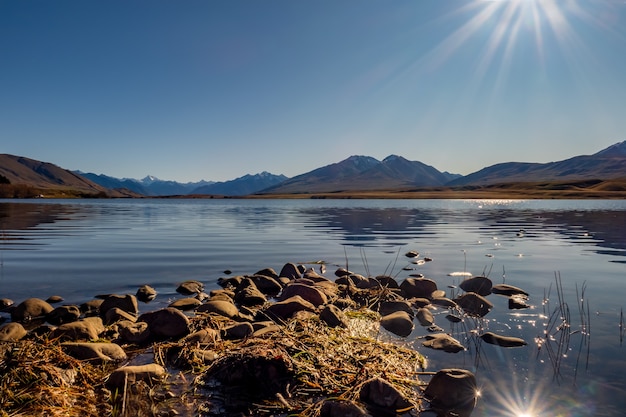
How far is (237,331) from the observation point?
9.02 meters

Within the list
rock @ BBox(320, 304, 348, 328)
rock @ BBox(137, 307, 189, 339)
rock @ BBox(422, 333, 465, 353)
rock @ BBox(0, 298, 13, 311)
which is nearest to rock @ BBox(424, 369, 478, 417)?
rock @ BBox(422, 333, 465, 353)

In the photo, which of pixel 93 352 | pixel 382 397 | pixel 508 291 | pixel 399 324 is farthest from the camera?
pixel 508 291

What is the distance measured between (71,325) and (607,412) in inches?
412

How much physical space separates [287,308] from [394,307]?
3.43m

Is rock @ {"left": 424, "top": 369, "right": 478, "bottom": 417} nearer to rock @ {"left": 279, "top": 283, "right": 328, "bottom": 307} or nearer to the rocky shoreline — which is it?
the rocky shoreline

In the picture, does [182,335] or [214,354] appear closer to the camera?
[214,354]

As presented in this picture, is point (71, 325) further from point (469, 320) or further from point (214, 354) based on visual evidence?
point (469, 320)

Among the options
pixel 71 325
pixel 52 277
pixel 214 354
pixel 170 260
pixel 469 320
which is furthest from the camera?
pixel 170 260

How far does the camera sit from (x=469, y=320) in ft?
35.5

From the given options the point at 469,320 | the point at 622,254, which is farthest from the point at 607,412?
the point at 622,254

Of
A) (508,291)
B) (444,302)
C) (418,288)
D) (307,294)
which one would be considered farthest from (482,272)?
(307,294)

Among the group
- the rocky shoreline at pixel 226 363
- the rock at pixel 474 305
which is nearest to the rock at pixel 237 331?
the rocky shoreline at pixel 226 363

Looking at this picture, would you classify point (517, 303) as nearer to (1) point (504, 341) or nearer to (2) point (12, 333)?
(1) point (504, 341)

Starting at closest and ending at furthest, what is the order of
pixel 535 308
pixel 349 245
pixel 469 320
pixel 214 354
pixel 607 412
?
pixel 607 412, pixel 214 354, pixel 469 320, pixel 535 308, pixel 349 245
